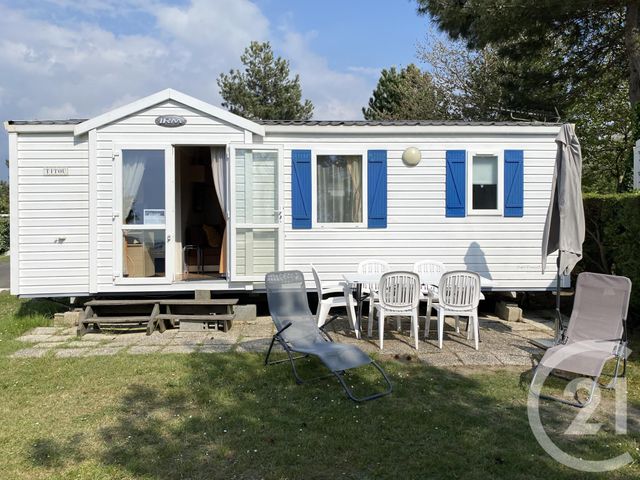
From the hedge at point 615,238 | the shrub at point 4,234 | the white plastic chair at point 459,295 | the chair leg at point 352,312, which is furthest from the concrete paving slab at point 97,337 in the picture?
the shrub at point 4,234

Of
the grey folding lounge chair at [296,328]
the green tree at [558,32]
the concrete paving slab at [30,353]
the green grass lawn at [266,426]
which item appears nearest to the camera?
the green grass lawn at [266,426]

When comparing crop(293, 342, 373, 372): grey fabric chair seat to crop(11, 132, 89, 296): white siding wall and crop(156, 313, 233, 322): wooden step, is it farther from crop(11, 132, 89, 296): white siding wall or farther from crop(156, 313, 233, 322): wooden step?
crop(11, 132, 89, 296): white siding wall

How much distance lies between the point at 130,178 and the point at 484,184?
16.3 ft

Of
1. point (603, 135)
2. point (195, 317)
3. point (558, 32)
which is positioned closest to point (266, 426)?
point (195, 317)

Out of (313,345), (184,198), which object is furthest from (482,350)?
(184,198)

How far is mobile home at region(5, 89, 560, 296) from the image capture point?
6.51 m

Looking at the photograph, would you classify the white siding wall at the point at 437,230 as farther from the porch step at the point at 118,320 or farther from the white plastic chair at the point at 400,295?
the porch step at the point at 118,320

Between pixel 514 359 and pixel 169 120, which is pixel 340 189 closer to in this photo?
pixel 169 120

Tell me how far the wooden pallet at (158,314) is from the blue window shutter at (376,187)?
230 centimetres

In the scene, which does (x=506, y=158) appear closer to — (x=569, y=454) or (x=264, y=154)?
(x=264, y=154)

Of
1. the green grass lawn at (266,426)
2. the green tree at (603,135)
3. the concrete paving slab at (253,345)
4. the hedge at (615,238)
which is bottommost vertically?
the green grass lawn at (266,426)

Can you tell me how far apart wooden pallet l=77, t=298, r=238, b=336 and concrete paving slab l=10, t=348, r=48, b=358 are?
72 cm

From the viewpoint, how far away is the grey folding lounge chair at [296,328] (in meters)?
4.11

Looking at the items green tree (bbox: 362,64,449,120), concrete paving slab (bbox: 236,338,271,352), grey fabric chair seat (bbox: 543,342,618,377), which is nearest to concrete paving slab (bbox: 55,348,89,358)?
concrete paving slab (bbox: 236,338,271,352)
